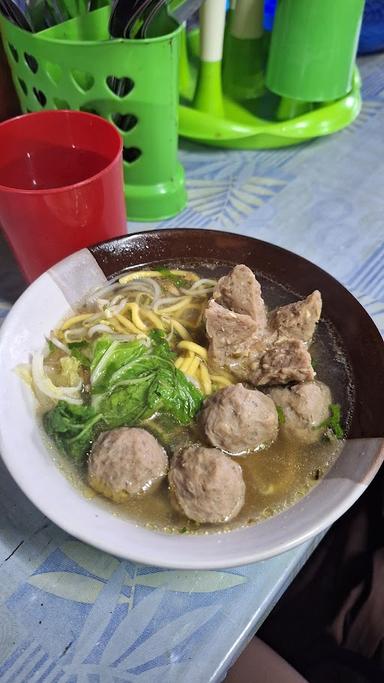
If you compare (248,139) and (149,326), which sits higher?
(248,139)

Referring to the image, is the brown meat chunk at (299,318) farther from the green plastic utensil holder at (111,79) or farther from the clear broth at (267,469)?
the green plastic utensil holder at (111,79)

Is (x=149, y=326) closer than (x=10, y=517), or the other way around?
(x=10, y=517)

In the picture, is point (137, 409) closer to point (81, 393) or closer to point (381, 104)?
point (81, 393)

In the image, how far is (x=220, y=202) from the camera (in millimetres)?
1429

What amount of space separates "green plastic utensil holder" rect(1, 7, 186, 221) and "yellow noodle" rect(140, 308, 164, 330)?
40cm

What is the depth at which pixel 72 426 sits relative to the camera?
0.83 metres

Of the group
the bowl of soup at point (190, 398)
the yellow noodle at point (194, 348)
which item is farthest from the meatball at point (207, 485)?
the yellow noodle at point (194, 348)

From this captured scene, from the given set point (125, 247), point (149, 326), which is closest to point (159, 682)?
point (149, 326)

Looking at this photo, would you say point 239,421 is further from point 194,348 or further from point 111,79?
point 111,79

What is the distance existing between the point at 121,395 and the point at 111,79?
689mm

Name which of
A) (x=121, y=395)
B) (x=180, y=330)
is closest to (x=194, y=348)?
(x=180, y=330)

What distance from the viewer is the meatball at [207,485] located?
723mm

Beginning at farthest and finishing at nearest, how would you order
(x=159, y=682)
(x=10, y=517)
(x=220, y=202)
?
(x=220, y=202) → (x=10, y=517) → (x=159, y=682)

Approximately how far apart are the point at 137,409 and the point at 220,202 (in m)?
0.75
